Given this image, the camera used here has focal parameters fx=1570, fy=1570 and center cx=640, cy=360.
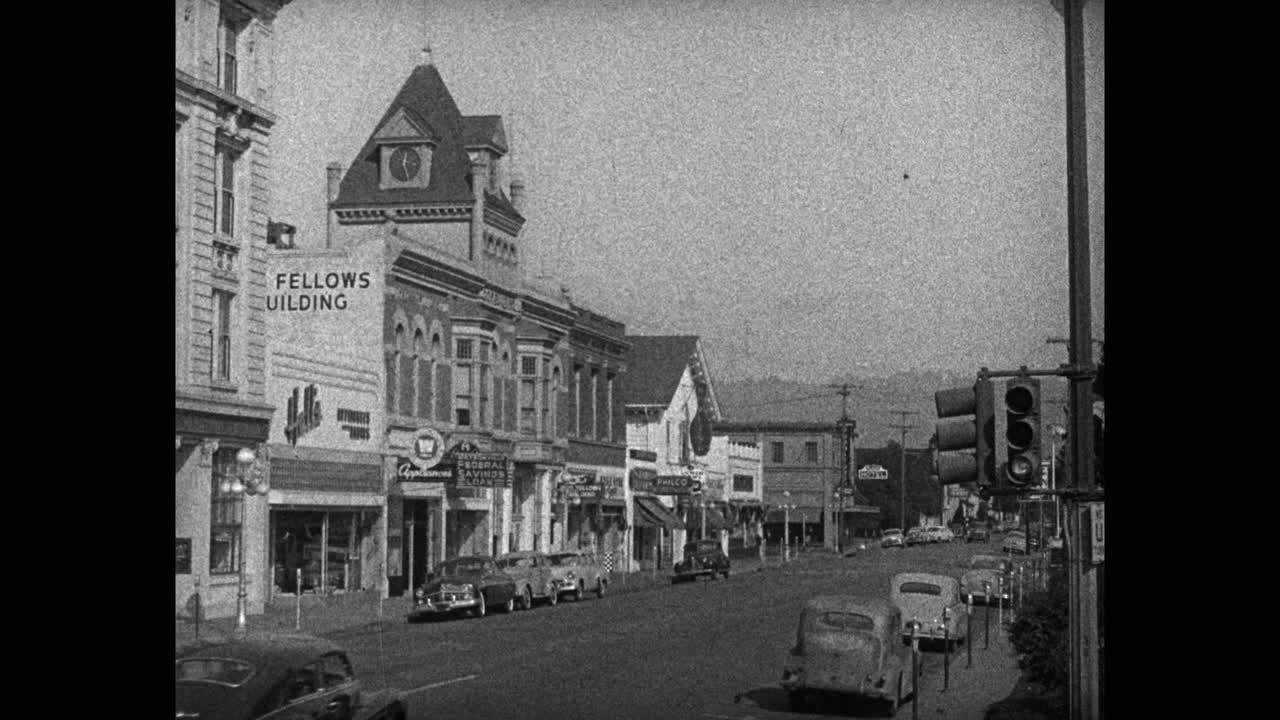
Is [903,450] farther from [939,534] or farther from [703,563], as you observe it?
[703,563]

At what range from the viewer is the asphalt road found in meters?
17.1

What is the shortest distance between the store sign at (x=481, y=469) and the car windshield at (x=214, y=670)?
717 cm

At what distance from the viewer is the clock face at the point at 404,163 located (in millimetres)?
18906

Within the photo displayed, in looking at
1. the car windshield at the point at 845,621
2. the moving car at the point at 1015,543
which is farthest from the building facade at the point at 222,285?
the moving car at the point at 1015,543

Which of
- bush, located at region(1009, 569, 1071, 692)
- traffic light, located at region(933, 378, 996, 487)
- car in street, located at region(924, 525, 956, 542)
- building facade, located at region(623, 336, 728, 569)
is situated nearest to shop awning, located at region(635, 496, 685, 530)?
building facade, located at region(623, 336, 728, 569)

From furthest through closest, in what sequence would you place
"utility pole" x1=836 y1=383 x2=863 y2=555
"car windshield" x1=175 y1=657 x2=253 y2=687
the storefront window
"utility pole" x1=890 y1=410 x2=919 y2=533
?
"utility pole" x1=890 y1=410 x2=919 y2=533
"utility pole" x1=836 y1=383 x2=863 y2=555
the storefront window
"car windshield" x1=175 y1=657 x2=253 y2=687

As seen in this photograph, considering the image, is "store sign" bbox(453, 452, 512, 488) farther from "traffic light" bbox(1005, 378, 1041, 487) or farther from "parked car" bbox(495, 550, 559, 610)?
"traffic light" bbox(1005, 378, 1041, 487)

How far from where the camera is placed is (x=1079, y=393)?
1371cm

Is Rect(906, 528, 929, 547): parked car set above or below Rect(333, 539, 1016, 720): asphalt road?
above

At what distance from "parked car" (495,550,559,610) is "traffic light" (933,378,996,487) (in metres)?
8.42

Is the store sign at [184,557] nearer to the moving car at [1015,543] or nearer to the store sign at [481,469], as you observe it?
the store sign at [481,469]

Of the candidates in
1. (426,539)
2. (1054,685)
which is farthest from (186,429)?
(1054,685)
